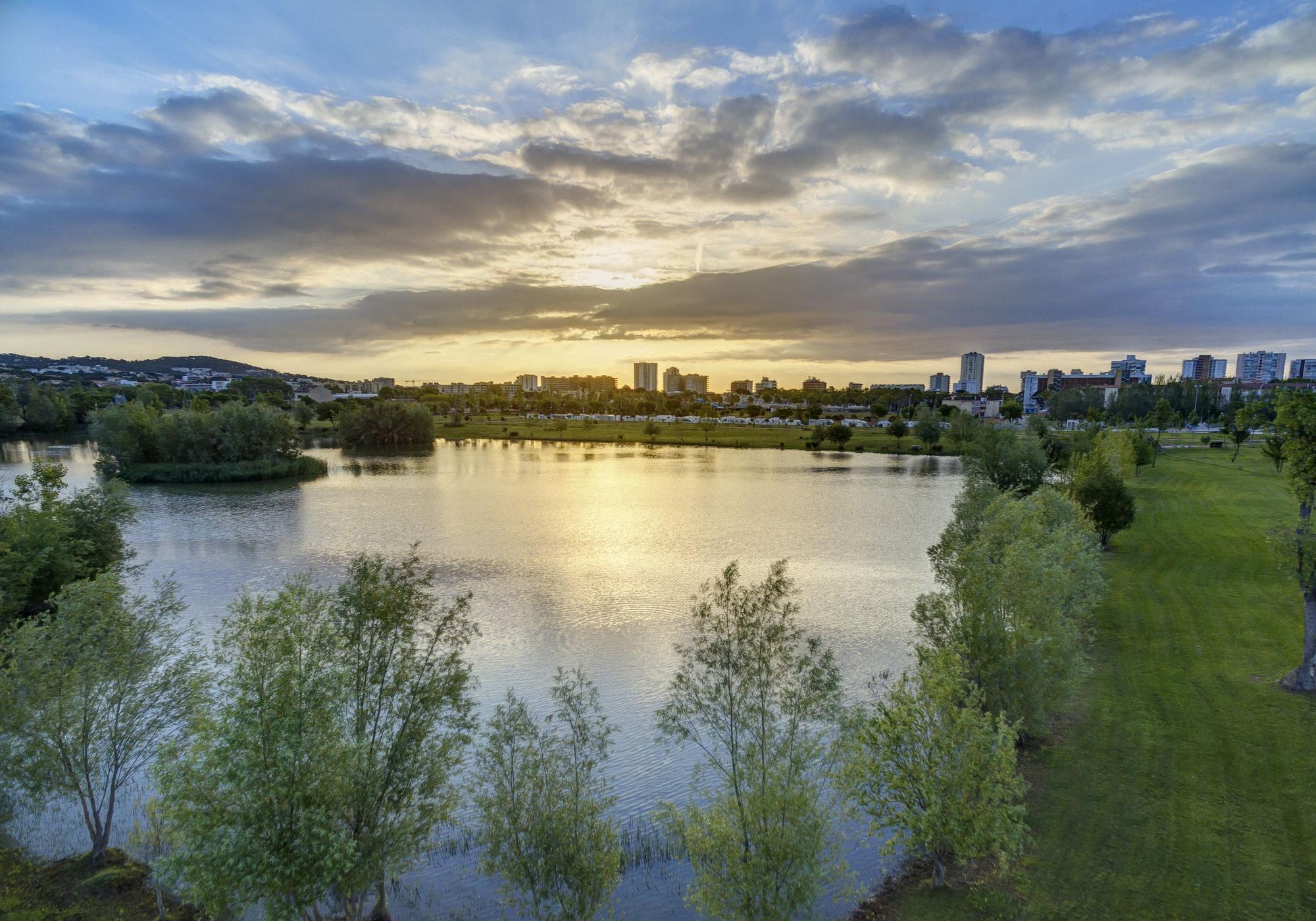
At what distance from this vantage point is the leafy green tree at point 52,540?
28.2 m

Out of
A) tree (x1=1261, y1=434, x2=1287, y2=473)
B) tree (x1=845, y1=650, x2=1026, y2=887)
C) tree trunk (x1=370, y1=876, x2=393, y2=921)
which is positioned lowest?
tree trunk (x1=370, y1=876, x2=393, y2=921)

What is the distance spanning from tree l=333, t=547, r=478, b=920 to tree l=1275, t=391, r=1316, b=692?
88.9 ft

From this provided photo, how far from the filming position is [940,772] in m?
14.7

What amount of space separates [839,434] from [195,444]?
10213 cm

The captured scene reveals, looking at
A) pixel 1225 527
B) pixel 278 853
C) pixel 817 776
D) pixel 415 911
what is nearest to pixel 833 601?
pixel 817 776

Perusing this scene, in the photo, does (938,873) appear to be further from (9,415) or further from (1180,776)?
(9,415)

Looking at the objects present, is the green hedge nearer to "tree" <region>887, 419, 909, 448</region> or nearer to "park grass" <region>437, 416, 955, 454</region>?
"park grass" <region>437, 416, 955, 454</region>

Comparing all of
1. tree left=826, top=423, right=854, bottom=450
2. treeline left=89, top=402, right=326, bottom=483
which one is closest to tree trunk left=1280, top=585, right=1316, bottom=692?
treeline left=89, top=402, right=326, bottom=483

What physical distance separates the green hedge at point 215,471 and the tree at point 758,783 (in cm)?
8047

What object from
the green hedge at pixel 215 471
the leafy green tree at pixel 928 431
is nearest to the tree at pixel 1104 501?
the leafy green tree at pixel 928 431

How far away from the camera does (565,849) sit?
1292cm

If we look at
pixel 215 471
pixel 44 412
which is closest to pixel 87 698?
pixel 215 471

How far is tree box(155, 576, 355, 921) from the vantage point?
11641 mm

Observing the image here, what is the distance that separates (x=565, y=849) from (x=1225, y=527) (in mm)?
56271
